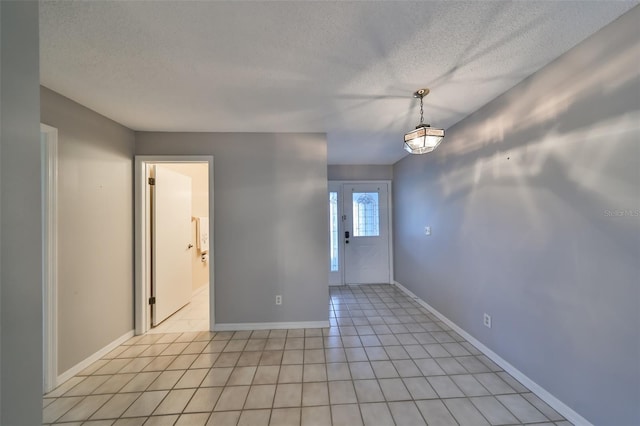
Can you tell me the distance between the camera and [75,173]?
211 centimetres

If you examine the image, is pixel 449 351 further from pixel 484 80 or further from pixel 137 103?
pixel 137 103

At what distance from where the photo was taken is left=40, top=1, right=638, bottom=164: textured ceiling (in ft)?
4.09

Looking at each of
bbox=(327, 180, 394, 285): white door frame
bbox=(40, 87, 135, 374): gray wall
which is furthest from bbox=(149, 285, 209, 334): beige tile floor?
bbox=(327, 180, 394, 285): white door frame

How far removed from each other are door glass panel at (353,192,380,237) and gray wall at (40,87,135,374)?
343cm

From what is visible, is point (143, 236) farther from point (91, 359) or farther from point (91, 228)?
point (91, 359)

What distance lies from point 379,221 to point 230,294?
2972 mm

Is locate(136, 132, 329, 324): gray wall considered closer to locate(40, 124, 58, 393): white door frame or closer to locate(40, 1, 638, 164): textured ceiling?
locate(40, 1, 638, 164): textured ceiling

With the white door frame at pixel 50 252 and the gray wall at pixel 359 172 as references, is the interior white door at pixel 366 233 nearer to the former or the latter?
the gray wall at pixel 359 172

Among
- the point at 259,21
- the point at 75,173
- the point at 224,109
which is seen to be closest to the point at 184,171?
the point at 75,173

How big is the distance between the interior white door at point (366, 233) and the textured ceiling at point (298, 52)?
2.32 m

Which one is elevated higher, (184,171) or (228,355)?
(184,171)

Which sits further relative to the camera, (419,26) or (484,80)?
(484,80)

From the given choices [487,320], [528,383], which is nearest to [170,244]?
[487,320]

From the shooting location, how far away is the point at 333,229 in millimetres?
4605
